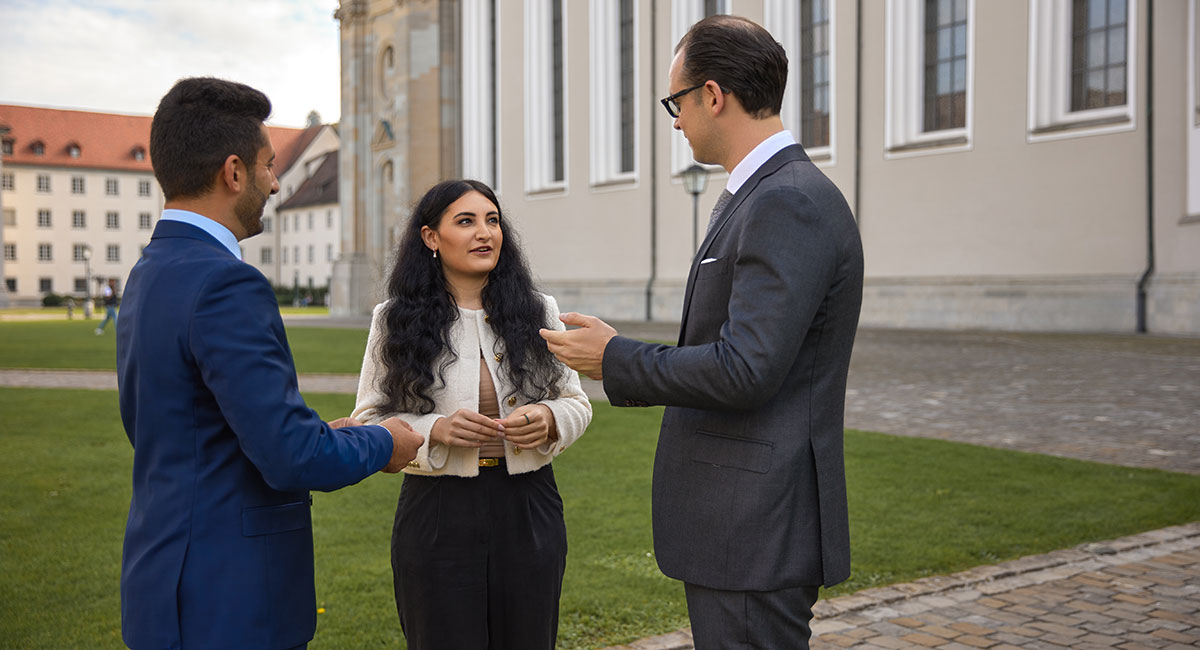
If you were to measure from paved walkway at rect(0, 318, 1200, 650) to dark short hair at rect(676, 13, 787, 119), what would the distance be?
2.76m

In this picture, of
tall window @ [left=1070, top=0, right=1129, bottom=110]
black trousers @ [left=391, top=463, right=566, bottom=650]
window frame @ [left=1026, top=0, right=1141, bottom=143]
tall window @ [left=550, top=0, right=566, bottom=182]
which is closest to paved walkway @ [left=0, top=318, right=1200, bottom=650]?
black trousers @ [left=391, top=463, right=566, bottom=650]

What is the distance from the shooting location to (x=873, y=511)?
22.1 ft

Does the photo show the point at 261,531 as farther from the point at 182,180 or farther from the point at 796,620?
the point at 796,620

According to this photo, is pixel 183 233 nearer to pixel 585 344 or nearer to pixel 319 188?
pixel 585 344

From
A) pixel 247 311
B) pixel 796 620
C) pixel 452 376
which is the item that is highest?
pixel 247 311

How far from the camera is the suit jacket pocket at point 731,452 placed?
7.36 ft

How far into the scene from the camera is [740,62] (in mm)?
2271

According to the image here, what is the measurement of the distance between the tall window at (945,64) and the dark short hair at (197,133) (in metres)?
25.2

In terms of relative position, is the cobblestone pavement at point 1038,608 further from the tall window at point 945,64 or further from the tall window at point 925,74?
the tall window at point 945,64

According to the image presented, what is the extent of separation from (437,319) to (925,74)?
2514 cm

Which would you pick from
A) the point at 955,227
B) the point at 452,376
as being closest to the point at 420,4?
the point at 955,227

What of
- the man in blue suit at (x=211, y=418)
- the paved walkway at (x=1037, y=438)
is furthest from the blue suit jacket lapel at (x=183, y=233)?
the paved walkway at (x=1037, y=438)

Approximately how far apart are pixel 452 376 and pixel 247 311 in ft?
3.51

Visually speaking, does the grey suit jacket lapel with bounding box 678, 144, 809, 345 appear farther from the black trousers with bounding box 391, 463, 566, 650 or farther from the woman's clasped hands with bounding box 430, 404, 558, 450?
the black trousers with bounding box 391, 463, 566, 650
